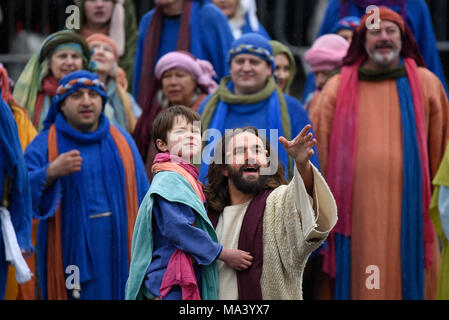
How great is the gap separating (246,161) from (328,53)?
11.5 feet

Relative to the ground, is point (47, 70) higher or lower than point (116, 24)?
lower

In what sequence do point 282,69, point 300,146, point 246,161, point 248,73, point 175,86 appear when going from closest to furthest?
point 300,146, point 246,161, point 248,73, point 175,86, point 282,69

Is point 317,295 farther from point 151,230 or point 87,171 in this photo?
point 151,230

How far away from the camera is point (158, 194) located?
18.9 feet

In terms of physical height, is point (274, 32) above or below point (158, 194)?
above

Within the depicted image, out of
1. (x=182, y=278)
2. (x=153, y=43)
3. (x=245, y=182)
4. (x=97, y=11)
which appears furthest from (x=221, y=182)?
(x=97, y=11)

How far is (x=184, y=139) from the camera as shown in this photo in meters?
5.85

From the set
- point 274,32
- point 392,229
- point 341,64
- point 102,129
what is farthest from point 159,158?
point 274,32

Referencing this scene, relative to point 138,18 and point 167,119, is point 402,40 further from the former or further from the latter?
point 138,18

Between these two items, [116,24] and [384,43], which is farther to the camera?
[116,24]

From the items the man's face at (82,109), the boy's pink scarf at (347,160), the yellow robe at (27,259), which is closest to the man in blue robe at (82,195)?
the man's face at (82,109)

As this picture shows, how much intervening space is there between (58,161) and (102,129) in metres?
0.44

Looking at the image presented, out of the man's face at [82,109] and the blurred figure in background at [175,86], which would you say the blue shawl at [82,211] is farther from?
the blurred figure in background at [175,86]

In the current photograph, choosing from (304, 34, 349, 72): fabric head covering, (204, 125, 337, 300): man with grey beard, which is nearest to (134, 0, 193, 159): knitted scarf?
(304, 34, 349, 72): fabric head covering
